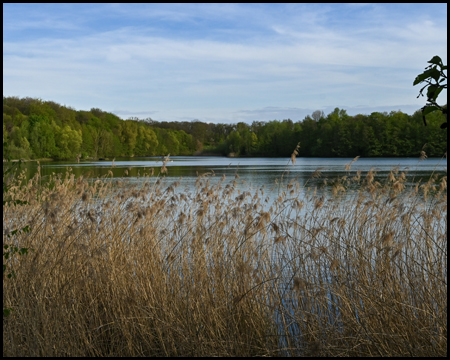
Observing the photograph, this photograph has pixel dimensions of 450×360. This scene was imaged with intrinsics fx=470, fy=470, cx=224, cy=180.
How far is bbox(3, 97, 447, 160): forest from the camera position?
57325mm

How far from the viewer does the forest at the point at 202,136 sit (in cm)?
5733

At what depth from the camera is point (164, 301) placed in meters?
4.24

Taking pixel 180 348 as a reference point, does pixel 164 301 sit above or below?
above

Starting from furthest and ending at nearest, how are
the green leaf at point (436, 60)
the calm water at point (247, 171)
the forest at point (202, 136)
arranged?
the forest at point (202, 136) → the calm water at point (247, 171) → the green leaf at point (436, 60)

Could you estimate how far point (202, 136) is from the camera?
54.0 metres

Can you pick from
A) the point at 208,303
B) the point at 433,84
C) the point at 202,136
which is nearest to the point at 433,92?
the point at 433,84

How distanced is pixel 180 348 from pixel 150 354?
1.15 ft

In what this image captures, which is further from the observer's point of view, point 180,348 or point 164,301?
point 164,301

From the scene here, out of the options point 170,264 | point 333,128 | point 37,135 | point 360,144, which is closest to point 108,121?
point 37,135

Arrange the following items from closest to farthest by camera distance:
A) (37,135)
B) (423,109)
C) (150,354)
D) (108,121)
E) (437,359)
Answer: (423,109) < (437,359) < (150,354) < (37,135) < (108,121)

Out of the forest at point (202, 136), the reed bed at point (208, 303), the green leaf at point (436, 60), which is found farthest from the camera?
the forest at point (202, 136)

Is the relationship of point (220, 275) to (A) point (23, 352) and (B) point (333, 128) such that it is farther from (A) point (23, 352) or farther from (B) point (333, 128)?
(B) point (333, 128)

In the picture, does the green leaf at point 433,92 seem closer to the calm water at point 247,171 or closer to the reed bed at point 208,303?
the reed bed at point 208,303

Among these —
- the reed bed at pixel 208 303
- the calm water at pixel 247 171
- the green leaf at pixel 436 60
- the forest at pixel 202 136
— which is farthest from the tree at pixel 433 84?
the forest at pixel 202 136
